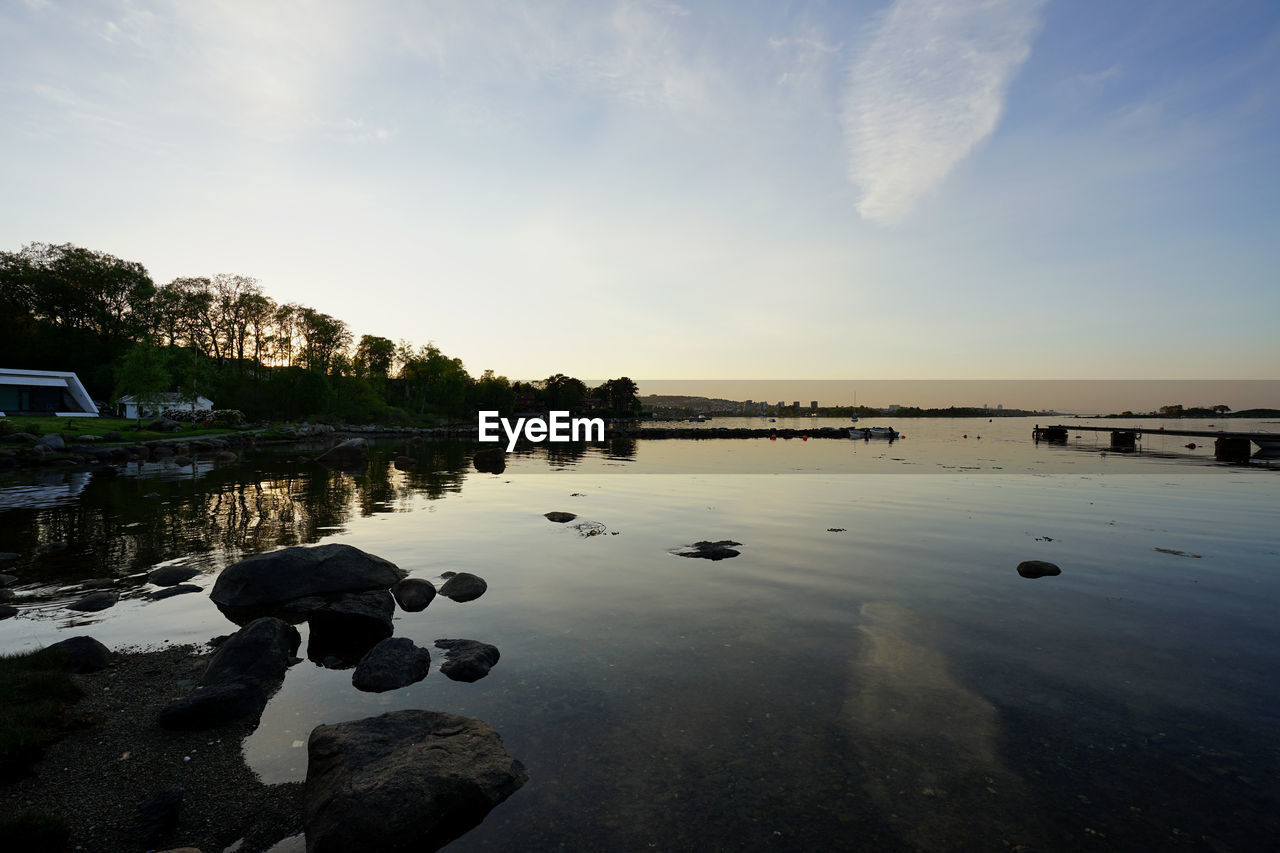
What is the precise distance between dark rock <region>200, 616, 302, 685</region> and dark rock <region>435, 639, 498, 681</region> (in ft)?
10.4

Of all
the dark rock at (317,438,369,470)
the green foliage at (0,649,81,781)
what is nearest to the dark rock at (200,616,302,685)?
the green foliage at (0,649,81,781)

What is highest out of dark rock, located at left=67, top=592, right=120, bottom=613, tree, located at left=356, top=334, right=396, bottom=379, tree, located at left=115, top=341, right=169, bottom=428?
tree, located at left=356, top=334, right=396, bottom=379

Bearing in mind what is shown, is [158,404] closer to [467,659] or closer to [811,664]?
[467,659]

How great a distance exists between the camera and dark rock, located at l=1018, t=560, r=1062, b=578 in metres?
20.3

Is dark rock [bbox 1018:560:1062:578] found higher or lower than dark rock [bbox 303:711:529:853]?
lower

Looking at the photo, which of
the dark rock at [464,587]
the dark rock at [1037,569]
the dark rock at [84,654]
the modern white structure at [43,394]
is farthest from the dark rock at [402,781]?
the modern white structure at [43,394]

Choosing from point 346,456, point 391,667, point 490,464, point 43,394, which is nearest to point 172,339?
point 43,394

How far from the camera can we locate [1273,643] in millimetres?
14297

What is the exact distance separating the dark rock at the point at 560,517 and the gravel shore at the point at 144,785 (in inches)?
812

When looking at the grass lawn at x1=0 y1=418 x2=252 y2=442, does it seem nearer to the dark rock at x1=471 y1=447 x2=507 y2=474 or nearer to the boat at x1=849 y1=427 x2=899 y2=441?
the dark rock at x1=471 y1=447 x2=507 y2=474

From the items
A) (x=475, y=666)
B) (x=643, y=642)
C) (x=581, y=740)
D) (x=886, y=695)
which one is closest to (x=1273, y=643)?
(x=886, y=695)

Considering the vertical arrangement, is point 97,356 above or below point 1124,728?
above

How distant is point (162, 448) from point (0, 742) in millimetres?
72642

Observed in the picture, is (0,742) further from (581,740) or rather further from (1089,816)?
(1089,816)
